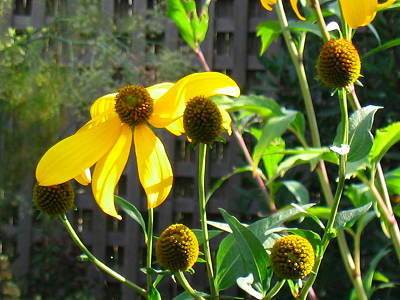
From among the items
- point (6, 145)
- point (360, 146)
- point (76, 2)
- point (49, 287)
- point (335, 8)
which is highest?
point (76, 2)

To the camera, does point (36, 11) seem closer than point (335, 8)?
No

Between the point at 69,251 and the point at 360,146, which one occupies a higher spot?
the point at 360,146

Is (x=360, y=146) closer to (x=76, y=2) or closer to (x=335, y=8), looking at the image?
(x=335, y=8)

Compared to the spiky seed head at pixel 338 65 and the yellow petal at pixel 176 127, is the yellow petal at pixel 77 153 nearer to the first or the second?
the yellow petal at pixel 176 127

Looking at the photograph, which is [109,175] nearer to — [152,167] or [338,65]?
[152,167]

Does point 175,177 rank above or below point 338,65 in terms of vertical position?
below

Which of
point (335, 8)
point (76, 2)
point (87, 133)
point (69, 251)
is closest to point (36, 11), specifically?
point (76, 2)

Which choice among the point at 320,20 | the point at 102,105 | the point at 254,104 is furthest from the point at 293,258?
the point at 254,104
